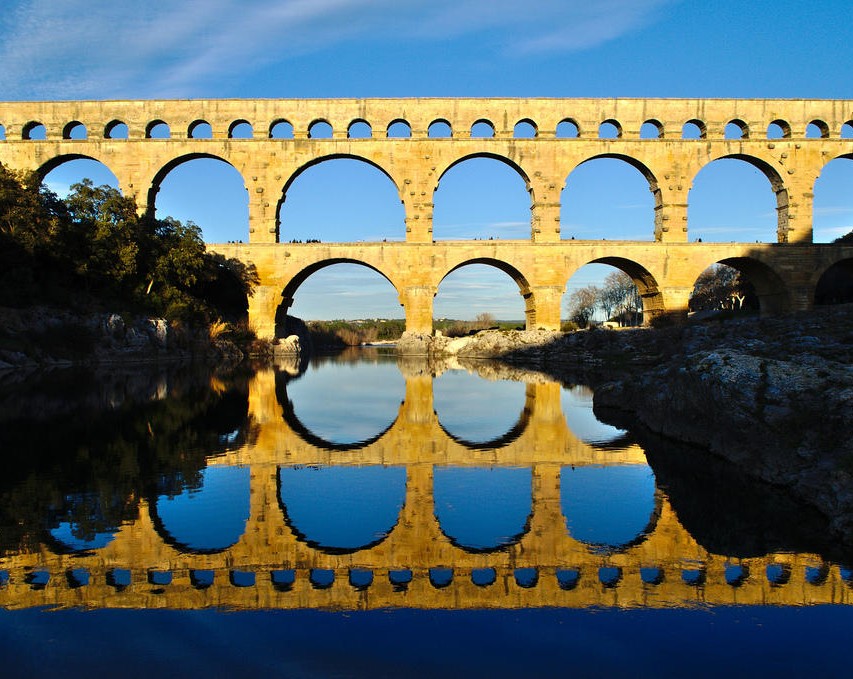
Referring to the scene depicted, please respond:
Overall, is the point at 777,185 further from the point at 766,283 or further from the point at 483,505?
the point at 483,505

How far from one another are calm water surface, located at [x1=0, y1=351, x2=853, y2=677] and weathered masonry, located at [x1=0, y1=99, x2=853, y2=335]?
80.2 feet

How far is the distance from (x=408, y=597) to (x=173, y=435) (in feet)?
21.1

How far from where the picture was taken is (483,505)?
5.91 meters

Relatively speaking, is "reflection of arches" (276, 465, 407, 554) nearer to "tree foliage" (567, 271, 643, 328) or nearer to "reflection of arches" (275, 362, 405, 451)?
"reflection of arches" (275, 362, 405, 451)

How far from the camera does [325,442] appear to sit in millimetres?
9055

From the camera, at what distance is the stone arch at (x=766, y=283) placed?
106 feet

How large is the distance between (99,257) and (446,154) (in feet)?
57.5

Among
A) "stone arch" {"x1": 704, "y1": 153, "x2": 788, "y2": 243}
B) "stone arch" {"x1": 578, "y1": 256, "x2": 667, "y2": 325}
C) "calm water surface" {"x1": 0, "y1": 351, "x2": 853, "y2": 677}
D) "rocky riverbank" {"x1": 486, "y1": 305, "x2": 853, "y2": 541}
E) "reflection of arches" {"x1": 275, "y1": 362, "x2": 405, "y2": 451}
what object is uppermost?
"stone arch" {"x1": 704, "y1": 153, "x2": 788, "y2": 243}

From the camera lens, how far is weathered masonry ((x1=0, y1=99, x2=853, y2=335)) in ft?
107

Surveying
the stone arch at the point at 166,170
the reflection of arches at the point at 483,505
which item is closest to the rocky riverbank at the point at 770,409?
the reflection of arches at the point at 483,505

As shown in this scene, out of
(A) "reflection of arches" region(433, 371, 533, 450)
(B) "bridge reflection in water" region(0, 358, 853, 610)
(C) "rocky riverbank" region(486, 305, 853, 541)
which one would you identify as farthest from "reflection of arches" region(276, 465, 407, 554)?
(C) "rocky riverbank" region(486, 305, 853, 541)

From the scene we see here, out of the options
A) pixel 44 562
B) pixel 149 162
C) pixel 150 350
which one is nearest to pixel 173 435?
pixel 44 562

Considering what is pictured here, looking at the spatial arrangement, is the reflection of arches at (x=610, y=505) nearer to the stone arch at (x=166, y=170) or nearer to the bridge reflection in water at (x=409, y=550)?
the bridge reflection in water at (x=409, y=550)

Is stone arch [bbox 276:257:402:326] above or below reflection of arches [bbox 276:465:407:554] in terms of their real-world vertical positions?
above
